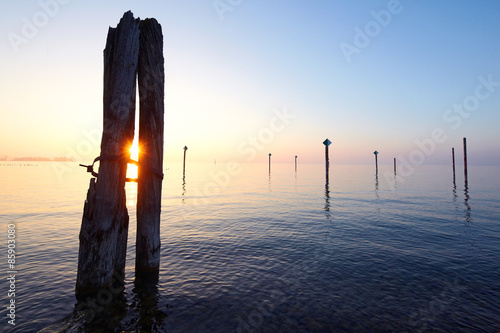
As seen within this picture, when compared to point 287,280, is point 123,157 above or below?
above

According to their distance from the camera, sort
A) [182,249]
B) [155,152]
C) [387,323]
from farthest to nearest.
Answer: [182,249]
[155,152]
[387,323]

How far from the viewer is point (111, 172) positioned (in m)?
4.43

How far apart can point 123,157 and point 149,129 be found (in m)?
0.93

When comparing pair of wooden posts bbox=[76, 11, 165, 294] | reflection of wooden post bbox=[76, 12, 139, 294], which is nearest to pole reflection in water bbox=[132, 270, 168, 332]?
pair of wooden posts bbox=[76, 11, 165, 294]

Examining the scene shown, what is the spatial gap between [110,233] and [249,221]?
8722 mm

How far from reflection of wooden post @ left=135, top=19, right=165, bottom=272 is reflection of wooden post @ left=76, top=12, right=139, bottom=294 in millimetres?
340

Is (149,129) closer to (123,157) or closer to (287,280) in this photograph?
(123,157)

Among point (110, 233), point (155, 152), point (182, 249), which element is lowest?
point (182, 249)

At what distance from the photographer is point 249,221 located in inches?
492

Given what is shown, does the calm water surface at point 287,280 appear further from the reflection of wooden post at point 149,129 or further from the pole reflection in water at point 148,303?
the reflection of wooden post at point 149,129

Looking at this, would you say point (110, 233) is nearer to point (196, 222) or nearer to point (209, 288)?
point (209, 288)

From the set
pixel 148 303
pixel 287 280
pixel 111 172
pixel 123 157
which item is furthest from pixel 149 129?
pixel 287 280

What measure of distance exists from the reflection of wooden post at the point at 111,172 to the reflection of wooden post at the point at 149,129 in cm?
34

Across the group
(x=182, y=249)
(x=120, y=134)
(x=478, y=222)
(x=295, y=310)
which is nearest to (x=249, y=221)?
(x=182, y=249)
